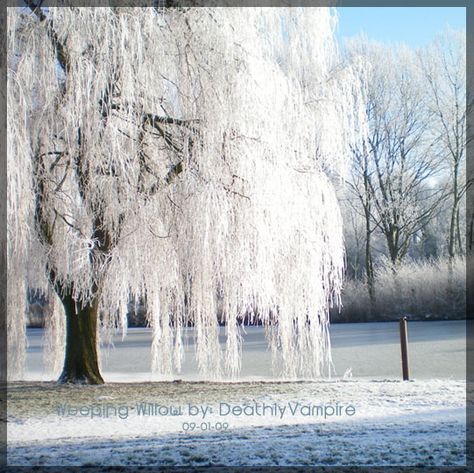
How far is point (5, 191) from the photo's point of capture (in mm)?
5848

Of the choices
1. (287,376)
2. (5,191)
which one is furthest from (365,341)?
(5,191)

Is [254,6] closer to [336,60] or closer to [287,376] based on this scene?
[336,60]

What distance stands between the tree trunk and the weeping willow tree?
0.31 meters

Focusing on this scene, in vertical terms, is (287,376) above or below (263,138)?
below

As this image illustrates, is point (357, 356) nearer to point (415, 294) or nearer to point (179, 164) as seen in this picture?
point (179, 164)

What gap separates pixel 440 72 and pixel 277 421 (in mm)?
19309

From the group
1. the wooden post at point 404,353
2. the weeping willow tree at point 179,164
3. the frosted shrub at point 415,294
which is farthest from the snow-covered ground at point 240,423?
the frosted shrub at point 415,294

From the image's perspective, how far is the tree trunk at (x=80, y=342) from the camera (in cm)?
752

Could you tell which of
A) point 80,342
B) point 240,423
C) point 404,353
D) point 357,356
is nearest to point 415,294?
point 357,356

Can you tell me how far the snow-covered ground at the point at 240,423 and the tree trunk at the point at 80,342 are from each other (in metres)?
0.29

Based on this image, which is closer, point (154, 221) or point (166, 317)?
Result: point (154, 221)

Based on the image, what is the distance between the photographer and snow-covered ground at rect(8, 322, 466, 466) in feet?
13.1

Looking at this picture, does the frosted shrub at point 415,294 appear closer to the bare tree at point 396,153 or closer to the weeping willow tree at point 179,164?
the bare tree at point 396,153

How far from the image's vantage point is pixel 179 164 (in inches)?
265
